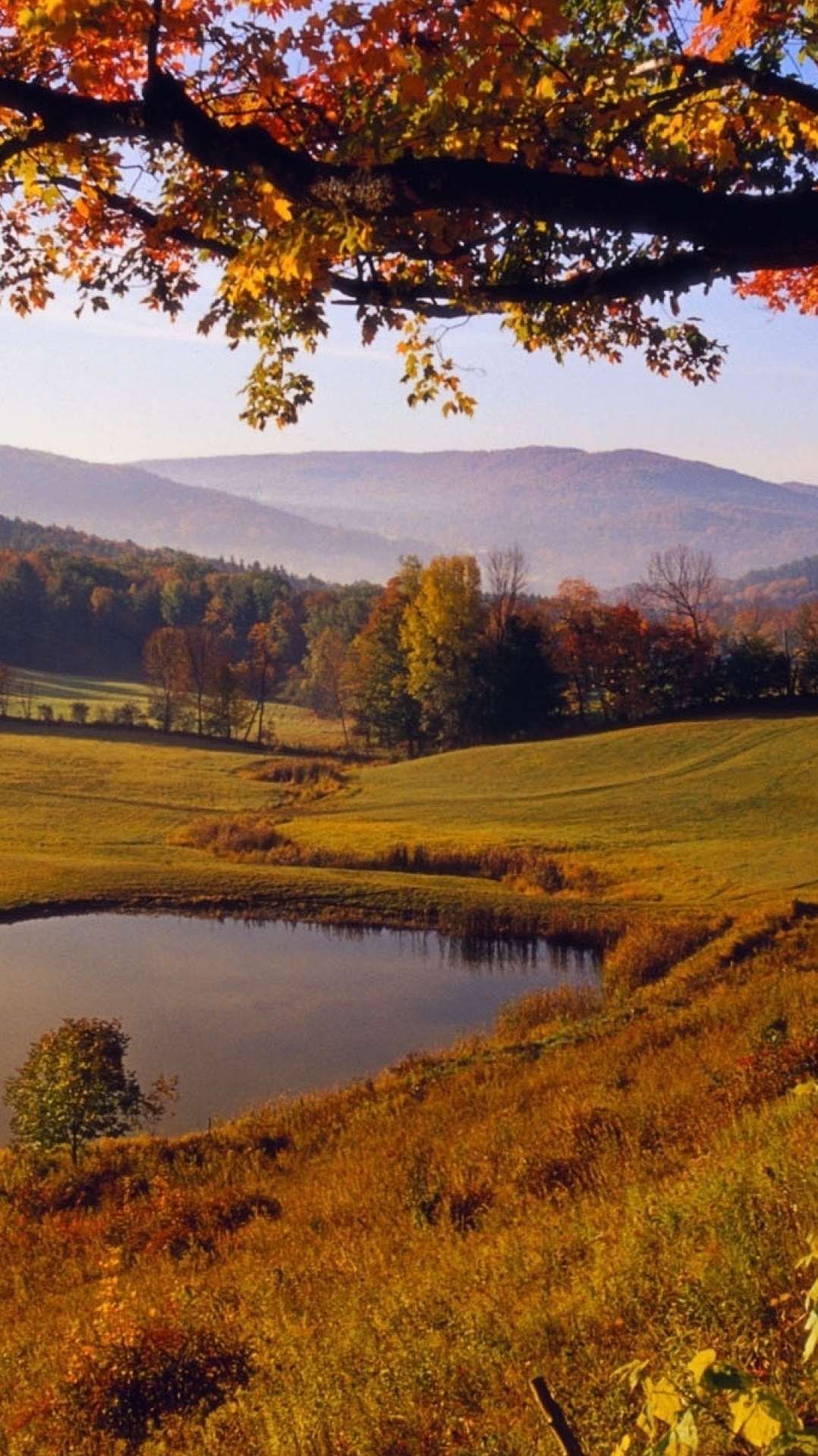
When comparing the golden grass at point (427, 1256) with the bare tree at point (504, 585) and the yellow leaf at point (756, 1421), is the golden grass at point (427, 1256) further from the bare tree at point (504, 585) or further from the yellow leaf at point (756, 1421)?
the bare tree at point (504, 585)

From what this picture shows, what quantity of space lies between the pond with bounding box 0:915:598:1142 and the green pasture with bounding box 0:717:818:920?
10.9 feet

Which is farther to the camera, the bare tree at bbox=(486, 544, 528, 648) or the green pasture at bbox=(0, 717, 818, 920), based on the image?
the bare tree at bbox=(486, 544, 528, 648)

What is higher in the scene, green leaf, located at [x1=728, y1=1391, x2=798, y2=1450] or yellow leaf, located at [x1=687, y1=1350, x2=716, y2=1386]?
yellow leaf, located at [x1=687, y1=1350, x2=716, y2=1386]

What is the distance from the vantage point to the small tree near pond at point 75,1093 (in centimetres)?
2023

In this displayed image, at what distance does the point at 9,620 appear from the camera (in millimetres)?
166000

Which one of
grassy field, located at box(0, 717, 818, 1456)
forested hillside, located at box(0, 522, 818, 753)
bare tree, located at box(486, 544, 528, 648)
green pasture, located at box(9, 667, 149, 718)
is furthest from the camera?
green pasture, located at box(9, 667, 149, 718)

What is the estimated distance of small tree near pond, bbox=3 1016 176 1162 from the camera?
797 inches

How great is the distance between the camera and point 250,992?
1325 inches

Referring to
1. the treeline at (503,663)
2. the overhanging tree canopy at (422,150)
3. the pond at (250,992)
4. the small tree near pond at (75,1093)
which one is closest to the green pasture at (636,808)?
the treeline at (503,663)

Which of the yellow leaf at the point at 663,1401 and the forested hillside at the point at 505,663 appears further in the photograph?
the forested hillside at the point at 505,663

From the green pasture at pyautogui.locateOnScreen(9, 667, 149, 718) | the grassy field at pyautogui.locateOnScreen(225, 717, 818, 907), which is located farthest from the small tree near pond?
the green pasture at pyautogui.locateOnScreen(9, 667, 149, 718)

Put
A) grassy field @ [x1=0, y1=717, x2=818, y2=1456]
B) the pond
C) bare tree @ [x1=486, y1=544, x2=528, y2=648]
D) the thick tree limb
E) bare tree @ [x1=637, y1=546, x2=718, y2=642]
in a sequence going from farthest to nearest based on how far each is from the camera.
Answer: bare tree @ [x1=486, y1=544, x2=528, y2=648], bare tree @ [x1=637, y1=546, x2=718, y2=642], the pond, the thick tree limb, grassy field @ [x1=0, y1=717, x2=818, y2=1456]

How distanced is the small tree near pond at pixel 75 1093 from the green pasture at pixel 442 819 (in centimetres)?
2138

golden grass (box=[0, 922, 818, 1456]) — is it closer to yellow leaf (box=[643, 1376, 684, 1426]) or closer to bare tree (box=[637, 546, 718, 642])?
yellow leaf (box=[643, 1376, 684, 1426])
